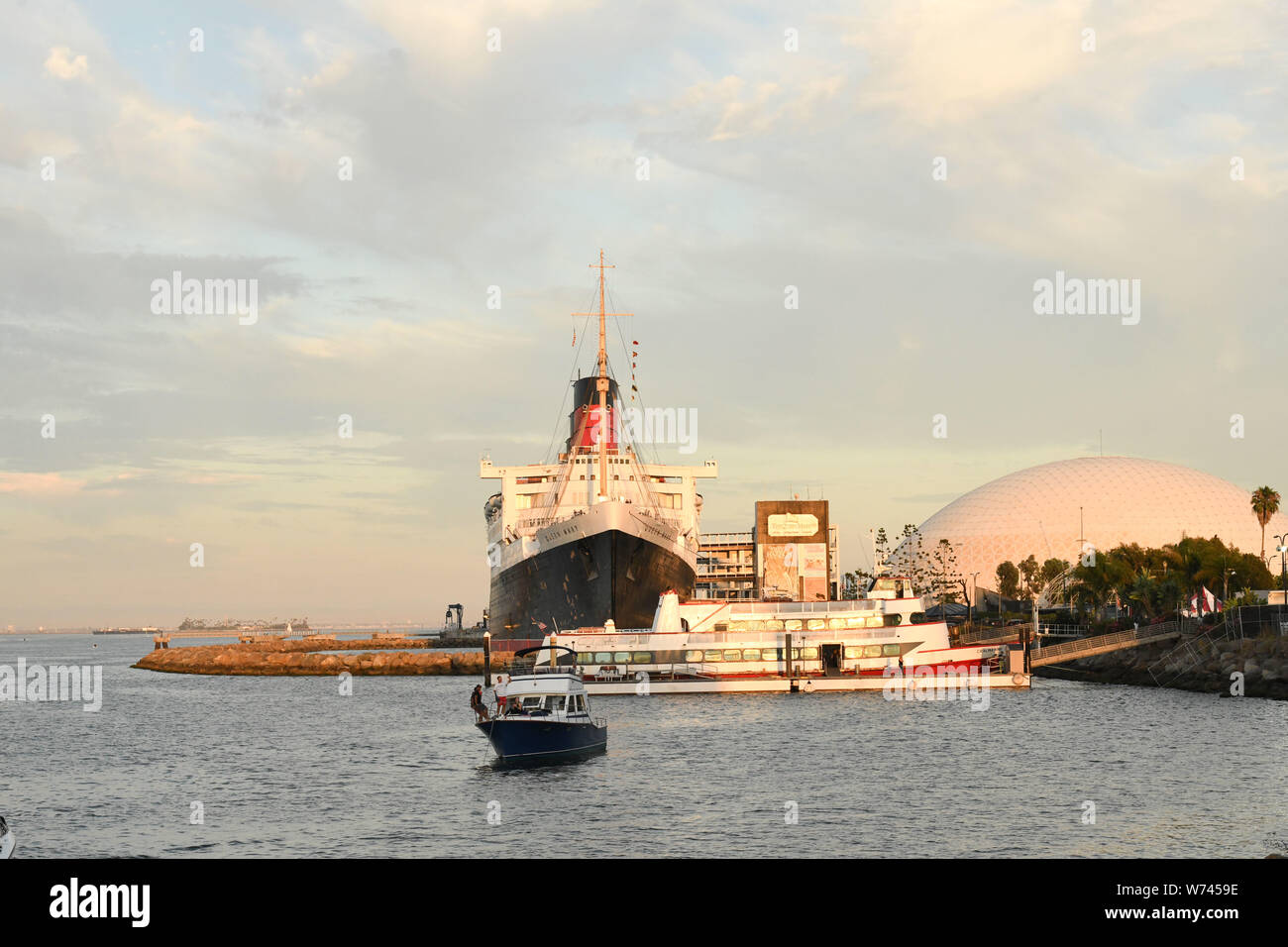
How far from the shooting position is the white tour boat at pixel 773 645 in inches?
3366

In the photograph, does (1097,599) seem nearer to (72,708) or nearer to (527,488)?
(527,488)

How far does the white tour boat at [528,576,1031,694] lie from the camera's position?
85.5 meters

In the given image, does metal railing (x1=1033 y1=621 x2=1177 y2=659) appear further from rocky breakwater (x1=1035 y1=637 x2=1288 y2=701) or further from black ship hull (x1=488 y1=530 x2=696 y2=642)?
black ship hull (x1=488 y1=530 x2=696 y2=642)

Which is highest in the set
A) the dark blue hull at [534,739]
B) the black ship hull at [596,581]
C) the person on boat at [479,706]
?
the black ship hull at [596,581]

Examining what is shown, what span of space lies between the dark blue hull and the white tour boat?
37.1 metres

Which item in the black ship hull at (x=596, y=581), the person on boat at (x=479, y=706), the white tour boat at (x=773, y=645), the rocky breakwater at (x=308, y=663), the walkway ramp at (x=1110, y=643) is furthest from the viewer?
the rocky breakwater at (x=308, y=663)

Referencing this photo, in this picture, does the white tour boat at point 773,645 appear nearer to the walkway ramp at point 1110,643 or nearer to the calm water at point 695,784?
the calm water at point 695,784

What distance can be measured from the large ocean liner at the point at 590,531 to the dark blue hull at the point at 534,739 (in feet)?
156

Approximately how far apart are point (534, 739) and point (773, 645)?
4172 cm

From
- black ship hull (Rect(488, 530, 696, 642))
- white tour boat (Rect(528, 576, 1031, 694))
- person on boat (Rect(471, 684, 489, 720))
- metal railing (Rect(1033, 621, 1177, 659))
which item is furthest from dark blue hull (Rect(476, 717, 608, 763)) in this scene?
metal railing (Rect(1033, 621, 1177, 659))

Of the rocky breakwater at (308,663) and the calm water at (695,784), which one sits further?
the rocky breakwater at (308,663)

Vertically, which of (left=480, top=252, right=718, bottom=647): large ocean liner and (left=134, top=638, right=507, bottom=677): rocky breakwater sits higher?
(left=480, top=252, right=718, bottom=647): large ocean liner

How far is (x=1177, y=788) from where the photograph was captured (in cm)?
4006

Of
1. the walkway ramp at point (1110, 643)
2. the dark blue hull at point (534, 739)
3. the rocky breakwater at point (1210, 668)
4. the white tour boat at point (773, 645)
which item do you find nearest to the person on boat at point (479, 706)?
Answer: the dark blue hull at point (534, 739)
